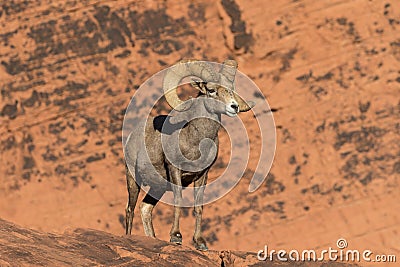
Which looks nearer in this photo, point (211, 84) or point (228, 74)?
point (211, 84)

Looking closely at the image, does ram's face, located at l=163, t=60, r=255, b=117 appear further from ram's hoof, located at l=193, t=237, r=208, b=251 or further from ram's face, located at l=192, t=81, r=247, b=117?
ram's hoof, located at l=193, t=237, r=208, b=251

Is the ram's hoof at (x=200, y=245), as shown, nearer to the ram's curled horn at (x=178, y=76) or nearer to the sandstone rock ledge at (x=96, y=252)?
the sandstone rock ledge at (x=96, y=252)

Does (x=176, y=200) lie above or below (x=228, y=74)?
below

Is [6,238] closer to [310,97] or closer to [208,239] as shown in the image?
[208,239]

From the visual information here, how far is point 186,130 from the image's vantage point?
13977 mm

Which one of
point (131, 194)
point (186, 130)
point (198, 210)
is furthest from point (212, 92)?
point (131, 194)

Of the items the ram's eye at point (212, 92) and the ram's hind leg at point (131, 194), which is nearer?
the ram's eye at point (212, 92)

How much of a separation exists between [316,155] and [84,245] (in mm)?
12709

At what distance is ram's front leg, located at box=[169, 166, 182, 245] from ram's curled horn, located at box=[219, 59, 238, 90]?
139 cm

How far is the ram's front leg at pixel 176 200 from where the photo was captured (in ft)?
45.0

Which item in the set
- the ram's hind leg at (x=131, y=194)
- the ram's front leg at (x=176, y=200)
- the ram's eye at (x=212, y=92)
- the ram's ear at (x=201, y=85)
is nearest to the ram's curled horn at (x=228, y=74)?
the ram's eye at (x=212, y=92)

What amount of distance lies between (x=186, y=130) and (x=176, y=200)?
958 millimetres

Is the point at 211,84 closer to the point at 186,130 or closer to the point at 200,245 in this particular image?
the point at 186,130

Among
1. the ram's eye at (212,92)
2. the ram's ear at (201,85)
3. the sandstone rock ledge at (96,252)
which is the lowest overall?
the sandstone rock ledge at (96,252)
